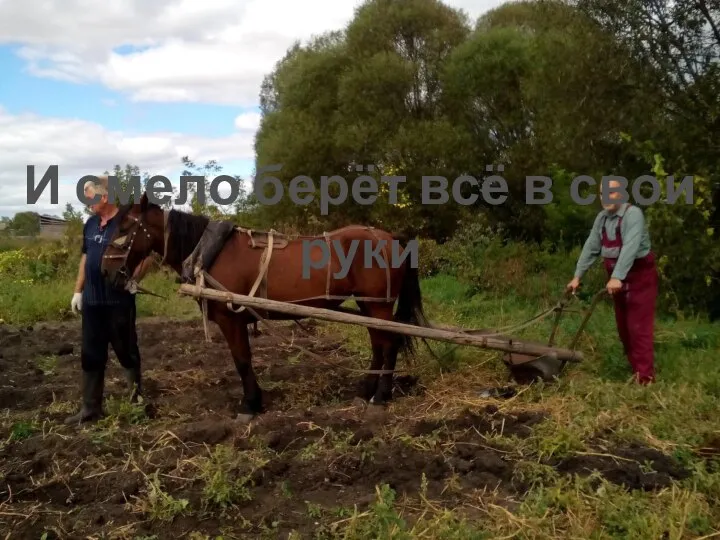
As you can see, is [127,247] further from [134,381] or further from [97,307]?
[134,381]

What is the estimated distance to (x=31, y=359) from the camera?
7320 mm

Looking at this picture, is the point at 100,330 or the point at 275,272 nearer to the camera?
the point at 100,330

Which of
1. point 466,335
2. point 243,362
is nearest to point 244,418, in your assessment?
point 243,362

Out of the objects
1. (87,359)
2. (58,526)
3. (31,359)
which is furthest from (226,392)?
(31,359)

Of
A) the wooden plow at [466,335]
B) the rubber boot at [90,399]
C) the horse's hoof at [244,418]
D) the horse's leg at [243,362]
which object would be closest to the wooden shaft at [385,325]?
the wooden plow at [466,335]

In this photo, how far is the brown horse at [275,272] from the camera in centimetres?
498

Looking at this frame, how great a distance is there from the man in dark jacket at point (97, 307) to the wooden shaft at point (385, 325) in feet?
1.87

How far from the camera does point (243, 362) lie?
512 cm

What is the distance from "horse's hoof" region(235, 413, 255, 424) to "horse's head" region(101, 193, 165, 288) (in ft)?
4.25

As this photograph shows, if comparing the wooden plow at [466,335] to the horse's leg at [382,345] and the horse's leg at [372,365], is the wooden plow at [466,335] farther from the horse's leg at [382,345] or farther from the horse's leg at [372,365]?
A: the horse's leg at [372,365]

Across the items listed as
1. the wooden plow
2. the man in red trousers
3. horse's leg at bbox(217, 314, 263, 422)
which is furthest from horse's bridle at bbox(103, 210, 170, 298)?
the man in red trousers

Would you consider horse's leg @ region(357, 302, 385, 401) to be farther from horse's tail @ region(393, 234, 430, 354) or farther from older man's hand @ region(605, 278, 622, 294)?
older man's hand @ region(605, 278, 622, 294)

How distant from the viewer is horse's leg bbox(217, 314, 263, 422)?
5.07 metres

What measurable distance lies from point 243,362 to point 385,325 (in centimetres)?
115
